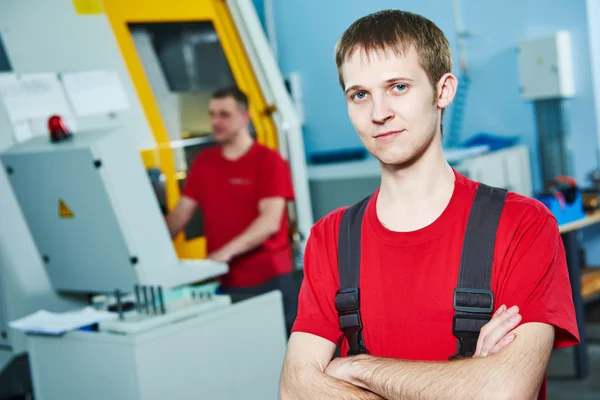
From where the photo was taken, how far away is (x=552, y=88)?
3.93 m

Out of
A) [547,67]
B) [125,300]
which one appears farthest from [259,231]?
[547,67]

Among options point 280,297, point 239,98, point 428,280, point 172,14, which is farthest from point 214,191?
point 428,280

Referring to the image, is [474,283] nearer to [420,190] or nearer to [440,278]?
[440,278]

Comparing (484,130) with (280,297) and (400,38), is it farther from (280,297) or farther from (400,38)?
(400,38)

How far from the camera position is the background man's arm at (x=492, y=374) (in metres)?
1.17

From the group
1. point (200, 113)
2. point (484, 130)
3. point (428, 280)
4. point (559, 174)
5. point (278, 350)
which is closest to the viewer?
point (428, 280)

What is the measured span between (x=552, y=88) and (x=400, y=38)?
9.50ft

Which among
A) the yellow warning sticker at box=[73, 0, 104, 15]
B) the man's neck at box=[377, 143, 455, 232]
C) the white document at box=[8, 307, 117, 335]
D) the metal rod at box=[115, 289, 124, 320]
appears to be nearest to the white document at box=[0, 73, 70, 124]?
the yellow warning sticker at box=[73, 0, 104, 15]

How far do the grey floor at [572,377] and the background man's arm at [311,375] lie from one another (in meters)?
2.41

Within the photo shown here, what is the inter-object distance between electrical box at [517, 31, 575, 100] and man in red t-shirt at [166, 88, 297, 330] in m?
1.53

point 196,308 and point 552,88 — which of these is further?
point 552,88

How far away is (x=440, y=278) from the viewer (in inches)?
48.6

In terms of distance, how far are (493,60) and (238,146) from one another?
1715 mm

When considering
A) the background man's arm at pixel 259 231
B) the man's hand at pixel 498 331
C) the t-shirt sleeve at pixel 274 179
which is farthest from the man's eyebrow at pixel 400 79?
the t-shirt sleeve at pixel 274 179
